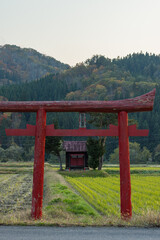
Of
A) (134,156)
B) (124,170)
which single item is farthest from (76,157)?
(124,170)

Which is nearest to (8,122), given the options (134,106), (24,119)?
(24,119)

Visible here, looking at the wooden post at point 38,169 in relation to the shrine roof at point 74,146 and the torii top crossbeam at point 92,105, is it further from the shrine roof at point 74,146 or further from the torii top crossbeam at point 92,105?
the shrine roof at point 74,146

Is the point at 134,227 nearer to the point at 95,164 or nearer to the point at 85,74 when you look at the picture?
the point at 95,164

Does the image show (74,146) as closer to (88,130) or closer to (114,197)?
(114,197)

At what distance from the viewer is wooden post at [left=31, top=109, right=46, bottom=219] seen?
817 centimetres

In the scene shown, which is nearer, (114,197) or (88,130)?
(88,130)

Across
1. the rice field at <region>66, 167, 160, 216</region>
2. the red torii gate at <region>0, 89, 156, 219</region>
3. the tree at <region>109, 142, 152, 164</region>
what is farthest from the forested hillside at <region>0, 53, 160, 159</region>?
the red torii gate at <region>0, 89, 156, 219</region>

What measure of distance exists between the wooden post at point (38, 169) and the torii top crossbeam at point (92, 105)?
34cm

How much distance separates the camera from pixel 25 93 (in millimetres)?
121062

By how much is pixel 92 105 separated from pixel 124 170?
249 cm

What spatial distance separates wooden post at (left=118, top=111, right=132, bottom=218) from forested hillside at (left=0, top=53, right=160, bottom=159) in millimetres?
69490

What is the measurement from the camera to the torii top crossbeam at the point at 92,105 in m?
8.59

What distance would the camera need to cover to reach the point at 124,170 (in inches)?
330

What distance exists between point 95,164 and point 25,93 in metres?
93.1
